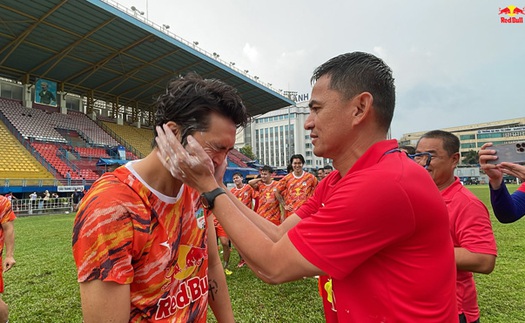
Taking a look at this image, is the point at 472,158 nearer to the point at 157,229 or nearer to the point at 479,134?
the point at 479,134

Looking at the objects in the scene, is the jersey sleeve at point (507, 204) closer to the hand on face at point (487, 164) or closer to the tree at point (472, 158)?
the hand on face at point (487, 164)

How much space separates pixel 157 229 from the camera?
1.56 meters

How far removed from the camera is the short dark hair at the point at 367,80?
4.68 feet

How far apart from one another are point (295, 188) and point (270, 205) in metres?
0.88

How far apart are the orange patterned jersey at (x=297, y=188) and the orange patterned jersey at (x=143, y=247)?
19.6 feet

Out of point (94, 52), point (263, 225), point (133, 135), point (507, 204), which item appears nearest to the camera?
point (263, 225)

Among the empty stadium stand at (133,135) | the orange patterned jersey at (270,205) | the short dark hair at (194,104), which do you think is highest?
the empty stadium stand at (133,135)

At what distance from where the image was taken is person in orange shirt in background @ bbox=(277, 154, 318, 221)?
303 inches

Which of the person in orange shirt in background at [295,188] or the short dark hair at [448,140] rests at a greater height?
the short dark hair at [448,140]

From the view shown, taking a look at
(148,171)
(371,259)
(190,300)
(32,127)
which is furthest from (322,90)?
(32,127)

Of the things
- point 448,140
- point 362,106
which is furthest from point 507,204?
point 362,106

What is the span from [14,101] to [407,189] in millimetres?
33699

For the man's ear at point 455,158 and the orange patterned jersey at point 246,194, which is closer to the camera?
the man's ear at point 455,158

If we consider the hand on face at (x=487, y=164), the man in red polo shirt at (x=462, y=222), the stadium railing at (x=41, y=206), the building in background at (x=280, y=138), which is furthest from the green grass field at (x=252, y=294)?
the building in background at (x=280, y=138)
